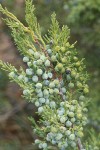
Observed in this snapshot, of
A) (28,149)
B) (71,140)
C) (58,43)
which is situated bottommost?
(71,140)

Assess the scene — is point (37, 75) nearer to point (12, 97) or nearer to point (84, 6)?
point (84, 6)

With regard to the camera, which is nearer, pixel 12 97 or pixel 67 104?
pixel 67 104

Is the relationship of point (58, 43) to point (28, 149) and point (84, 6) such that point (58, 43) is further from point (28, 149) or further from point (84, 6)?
point (28, 149)

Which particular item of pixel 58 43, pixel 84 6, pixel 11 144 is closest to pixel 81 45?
pixel 84 6

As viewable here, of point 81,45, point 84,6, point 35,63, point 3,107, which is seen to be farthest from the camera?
point 3,107

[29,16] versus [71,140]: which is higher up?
[29,16]

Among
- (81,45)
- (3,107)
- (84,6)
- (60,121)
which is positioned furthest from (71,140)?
(3,107)

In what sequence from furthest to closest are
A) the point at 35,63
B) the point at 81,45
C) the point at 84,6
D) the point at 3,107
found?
1. the point at 3,107
2. the point at 81,45
3. the point at 84,6
4. the point at 35,63
